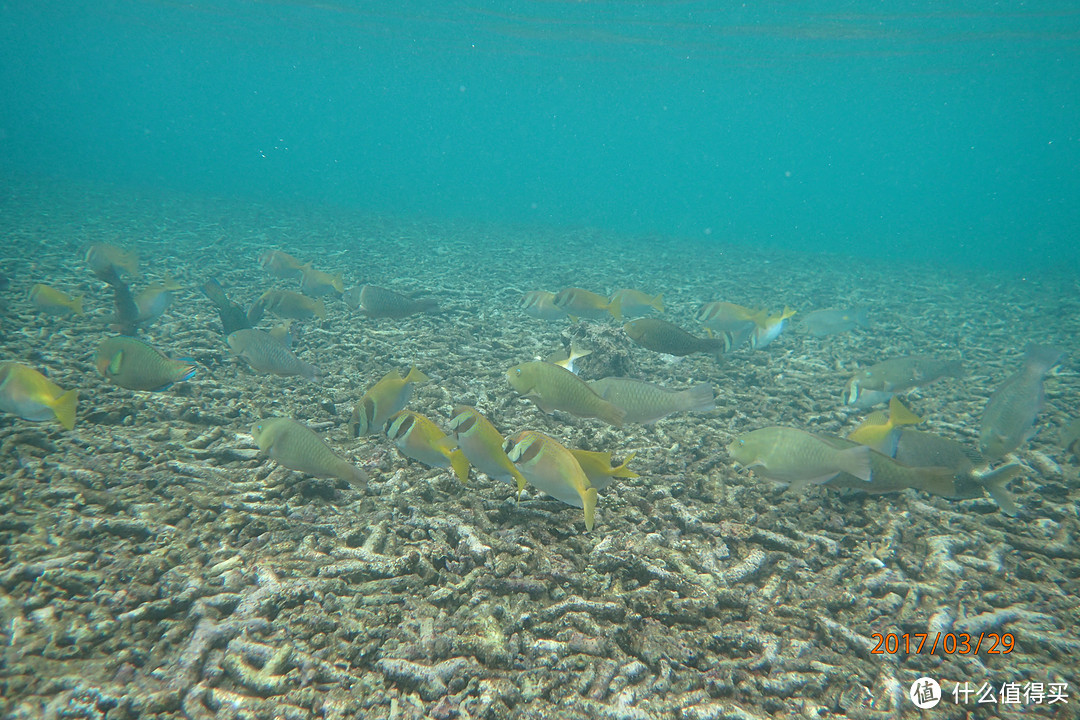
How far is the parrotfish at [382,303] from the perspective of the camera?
20.8 feet

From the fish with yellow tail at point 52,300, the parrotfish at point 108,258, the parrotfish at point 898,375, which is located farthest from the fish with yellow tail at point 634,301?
the parrotfish at point 108,258

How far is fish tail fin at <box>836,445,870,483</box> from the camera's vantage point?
3180 millimetres

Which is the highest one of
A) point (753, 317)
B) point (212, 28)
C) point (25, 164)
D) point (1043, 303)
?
point (212, 28)

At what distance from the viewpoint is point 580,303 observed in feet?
21.7

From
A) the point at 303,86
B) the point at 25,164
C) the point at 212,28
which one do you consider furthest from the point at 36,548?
the point at 303,86

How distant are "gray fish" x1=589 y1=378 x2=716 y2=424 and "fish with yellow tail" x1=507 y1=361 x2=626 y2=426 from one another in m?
0.17

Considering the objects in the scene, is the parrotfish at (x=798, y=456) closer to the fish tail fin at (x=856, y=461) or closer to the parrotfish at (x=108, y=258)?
the fish tail fin at (x=856, y=461)

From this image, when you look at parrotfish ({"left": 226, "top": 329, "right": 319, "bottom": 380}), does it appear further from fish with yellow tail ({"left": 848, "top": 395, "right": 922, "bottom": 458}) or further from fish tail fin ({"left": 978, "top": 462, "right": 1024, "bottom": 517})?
fish tail fin ({"left": 978, "top": 462, "right": 1024, "bottom": 517})

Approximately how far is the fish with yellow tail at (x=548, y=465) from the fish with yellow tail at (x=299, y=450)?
132 centimetres

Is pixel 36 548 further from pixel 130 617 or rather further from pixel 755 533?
pixel 755 533

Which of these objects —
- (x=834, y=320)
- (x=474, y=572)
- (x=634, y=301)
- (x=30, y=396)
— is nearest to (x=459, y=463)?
(x=474, y=572)

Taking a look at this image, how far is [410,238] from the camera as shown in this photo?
68.4 feet

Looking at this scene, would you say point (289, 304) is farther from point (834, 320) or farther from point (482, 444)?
point (834, 320)

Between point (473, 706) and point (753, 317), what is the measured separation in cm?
593
